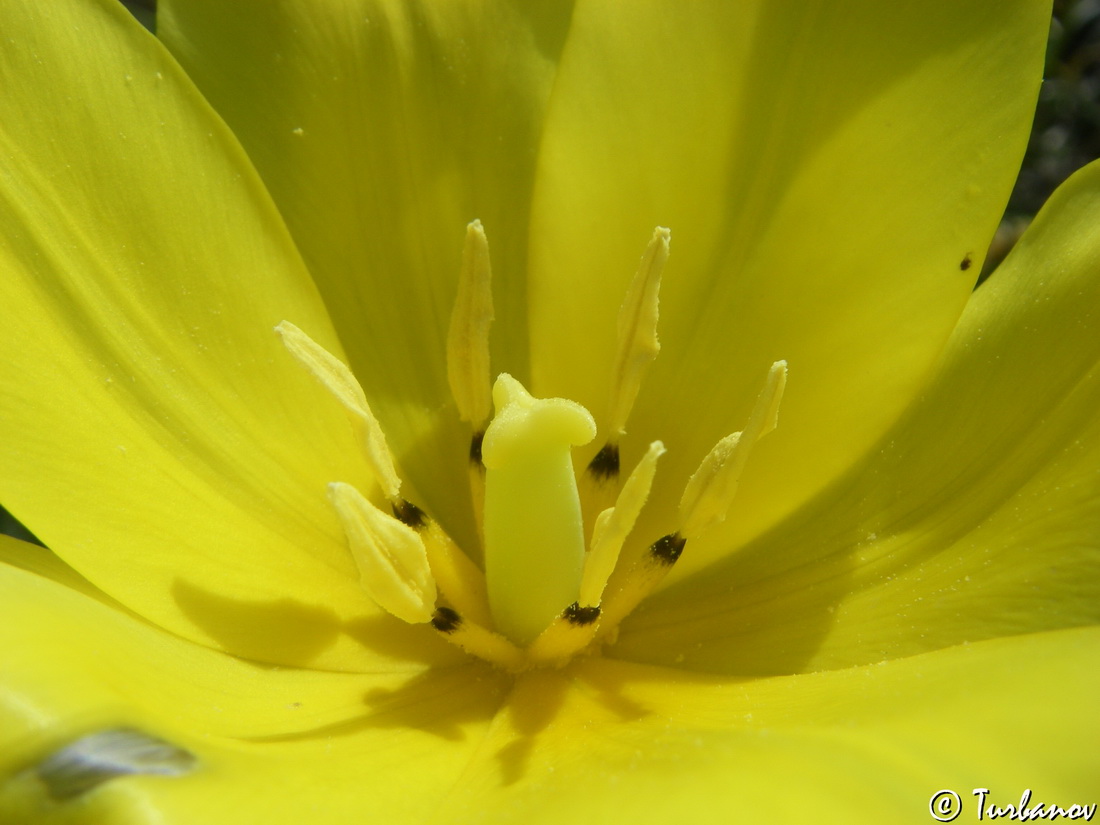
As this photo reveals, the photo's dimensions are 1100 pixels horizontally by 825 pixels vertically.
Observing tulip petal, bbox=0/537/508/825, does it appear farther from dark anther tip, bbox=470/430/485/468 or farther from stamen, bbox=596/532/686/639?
A: dark anther tip, bbox=470/430/485/468

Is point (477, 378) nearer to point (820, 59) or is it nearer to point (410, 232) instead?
point (410, 232)

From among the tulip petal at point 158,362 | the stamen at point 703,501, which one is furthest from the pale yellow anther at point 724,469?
the tulip petal at point 158,362

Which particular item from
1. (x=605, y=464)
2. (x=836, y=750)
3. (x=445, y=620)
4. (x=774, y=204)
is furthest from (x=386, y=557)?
(x=774, y=204)

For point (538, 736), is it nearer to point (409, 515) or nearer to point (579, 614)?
point (579, 614)

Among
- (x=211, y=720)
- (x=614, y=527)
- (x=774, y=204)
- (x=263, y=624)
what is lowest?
(x=211, y=720)

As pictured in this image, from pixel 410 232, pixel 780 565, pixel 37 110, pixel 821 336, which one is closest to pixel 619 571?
pixel 780 565

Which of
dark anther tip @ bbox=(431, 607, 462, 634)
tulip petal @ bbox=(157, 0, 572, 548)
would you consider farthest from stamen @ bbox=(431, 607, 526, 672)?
tulip petal @ bbox=(157, 0, 572, 548)

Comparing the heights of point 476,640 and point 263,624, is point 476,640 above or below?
above
